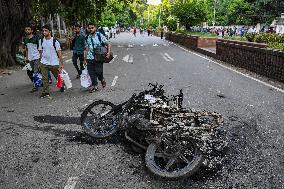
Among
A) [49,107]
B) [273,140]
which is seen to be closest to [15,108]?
[49,107]

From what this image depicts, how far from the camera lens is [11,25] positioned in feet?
58.9

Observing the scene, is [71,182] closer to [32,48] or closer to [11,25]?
[32,48]

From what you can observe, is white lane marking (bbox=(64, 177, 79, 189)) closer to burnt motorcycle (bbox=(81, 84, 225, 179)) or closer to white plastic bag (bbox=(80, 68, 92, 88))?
burnt motorcycle (bbox=(81, 84, 225, 179))

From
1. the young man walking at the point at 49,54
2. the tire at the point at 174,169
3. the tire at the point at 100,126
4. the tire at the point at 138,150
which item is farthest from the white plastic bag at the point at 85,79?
the tire at the point at 174,169

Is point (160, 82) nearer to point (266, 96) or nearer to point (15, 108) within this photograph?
point (266, 96)

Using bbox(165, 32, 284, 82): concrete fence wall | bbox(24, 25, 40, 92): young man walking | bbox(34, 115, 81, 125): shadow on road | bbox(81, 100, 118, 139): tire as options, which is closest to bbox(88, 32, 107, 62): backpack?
bbox(24, 25, 40, 92): young man walking

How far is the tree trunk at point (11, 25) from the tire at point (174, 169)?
46.9 feet

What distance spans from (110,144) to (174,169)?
1.53 metres

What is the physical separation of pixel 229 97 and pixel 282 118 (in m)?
2.38

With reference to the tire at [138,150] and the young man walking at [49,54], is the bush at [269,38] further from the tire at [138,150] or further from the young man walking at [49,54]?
the tire at [138,150]

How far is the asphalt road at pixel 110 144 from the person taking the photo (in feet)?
16.3

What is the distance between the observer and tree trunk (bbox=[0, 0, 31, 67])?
17.4m

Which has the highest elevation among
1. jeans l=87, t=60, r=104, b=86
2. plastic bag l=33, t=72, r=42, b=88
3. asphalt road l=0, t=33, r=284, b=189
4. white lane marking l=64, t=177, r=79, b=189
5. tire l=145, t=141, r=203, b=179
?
jeans l=87, t=60, r=104, b=86

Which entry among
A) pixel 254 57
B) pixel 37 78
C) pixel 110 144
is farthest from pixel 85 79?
pixel 254 57
